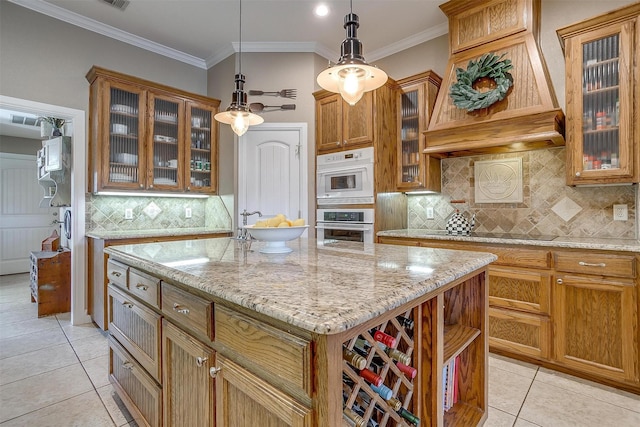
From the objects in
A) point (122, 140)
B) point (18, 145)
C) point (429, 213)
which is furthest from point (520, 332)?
point (18, 145)

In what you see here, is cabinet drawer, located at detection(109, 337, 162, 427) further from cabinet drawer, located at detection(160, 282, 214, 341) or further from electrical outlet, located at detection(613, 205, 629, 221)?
electrical outlet, located at detection(613, 205, 629, 221)

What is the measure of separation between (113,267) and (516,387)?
2.61 m

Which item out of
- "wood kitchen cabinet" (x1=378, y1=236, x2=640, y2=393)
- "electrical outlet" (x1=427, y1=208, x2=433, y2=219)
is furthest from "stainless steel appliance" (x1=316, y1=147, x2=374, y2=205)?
"wood kitchen cabinet" (x1=378, y1=236, x2=640, y2=393)

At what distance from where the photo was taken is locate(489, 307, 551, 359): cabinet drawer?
2.30m

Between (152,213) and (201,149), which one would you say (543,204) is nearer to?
(201,149)

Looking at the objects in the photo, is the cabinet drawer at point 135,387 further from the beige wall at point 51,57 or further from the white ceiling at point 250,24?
the white ceiling at point 250,24

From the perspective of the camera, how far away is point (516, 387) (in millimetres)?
2100

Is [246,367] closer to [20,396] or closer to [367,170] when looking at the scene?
[20,396]

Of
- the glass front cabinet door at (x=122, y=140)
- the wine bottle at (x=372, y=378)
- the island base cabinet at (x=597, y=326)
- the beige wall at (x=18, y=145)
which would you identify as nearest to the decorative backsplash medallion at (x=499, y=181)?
the island base cabinet at (x=597, y=326)

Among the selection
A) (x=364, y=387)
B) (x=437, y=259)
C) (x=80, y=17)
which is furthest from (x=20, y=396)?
(x=80, y=17)

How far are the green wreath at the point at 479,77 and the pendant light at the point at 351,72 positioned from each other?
1.33 meters

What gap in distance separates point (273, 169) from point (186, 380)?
2873 mm

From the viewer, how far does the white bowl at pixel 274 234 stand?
1.56 metres

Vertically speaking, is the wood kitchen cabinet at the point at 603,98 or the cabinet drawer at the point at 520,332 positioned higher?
the wood kitchen cabinet at the point at 603,98
